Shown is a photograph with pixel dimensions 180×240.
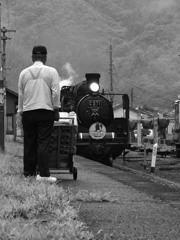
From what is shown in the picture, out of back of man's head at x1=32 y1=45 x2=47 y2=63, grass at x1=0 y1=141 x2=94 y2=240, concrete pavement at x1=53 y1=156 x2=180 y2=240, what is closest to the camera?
grass at x1=0 y1=141 x2=94 y2=240

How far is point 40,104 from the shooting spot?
8.49 m

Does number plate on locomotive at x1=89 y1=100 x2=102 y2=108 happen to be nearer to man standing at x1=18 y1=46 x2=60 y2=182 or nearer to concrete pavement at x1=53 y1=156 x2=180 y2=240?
man standing at x1=18 y1=46 x2=60 y2=182

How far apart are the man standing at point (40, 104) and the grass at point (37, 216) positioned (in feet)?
4.12

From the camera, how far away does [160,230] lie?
5.04m

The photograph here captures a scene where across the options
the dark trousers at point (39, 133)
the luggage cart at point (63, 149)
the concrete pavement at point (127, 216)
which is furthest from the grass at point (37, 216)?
the luggage cart at point (63, 149)

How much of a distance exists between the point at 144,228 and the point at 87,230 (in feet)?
1.56

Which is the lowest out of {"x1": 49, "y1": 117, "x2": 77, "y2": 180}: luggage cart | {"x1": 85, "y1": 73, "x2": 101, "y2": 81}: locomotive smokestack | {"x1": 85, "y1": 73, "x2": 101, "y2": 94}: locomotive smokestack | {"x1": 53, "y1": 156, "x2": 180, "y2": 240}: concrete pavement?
{"x1": 53, "y1": 156, "x2": 180, "y2": 240}: concrete pavement

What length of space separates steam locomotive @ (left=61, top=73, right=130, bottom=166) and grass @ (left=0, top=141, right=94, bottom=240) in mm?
13413

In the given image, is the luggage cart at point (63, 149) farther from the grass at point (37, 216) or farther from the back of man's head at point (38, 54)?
the grass at point (37, 216)

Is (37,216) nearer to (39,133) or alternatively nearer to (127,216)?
(127,216)

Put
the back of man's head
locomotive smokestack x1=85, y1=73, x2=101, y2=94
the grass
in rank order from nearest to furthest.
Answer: the grass, the back of man's head, locomotive smokestack x1=85, y1=73, x2=101, y2=94

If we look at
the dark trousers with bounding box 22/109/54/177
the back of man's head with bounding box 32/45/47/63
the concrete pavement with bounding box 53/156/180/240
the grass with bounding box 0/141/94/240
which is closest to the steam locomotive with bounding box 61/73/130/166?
the dark trousers with bounding box 22/109/54/177

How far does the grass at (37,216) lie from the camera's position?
4.27 meters

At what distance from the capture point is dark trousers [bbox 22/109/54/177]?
8.57m
